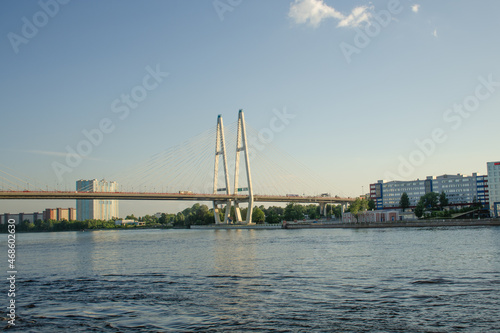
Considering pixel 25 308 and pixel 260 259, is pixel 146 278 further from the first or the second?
pixel 260 259

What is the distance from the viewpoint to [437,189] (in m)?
126

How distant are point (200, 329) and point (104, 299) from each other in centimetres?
493

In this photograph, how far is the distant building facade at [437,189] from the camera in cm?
11719

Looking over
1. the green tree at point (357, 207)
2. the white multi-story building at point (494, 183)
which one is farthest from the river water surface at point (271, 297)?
the white multi-story building at point (494, 183)

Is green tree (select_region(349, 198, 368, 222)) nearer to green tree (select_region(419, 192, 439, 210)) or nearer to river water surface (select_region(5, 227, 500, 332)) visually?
green tree (select_region(419, 192, 439, 210))

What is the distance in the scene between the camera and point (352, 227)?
81.8 metres

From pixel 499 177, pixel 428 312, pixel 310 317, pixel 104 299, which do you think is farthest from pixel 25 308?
pixel 499 177

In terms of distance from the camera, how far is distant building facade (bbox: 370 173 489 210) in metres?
117

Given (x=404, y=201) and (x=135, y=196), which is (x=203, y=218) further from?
(x=135, y=196)

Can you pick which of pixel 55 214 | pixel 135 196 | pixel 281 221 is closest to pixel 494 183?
pixel 281 221

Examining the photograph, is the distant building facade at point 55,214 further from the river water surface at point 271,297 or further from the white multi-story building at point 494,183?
the river water surface at point 271,297

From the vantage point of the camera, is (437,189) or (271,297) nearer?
(271,297)

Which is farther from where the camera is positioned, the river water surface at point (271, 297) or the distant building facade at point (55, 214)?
the distant building facade at point (55, 214)

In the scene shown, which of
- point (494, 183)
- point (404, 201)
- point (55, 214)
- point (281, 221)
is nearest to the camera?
point (494, 183)
